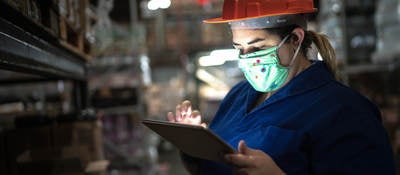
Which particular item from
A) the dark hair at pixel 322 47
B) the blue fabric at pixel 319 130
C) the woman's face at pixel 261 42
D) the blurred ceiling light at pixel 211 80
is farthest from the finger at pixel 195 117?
the blurred ceiling light at pixel 211 80

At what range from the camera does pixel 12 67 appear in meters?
1.96

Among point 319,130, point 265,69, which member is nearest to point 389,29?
point 265,69

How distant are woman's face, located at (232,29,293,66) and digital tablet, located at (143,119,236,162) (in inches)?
21.1

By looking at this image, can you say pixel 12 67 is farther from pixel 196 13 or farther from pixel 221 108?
pixel 196 13

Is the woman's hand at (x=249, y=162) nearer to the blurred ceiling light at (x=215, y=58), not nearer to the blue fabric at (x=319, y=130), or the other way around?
the blue fabric at (x=319, y=130)

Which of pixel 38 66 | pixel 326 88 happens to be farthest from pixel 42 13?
pixel 326 88

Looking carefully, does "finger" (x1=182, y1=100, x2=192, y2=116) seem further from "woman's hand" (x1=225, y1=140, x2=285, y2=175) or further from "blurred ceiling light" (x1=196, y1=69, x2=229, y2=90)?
"blurred ceiling light" (x1=196, y1=69, x2=229, y2=90)

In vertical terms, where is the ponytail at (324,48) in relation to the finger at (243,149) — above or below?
above

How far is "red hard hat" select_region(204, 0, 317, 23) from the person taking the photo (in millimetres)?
2098

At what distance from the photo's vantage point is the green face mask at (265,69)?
6.95 feet

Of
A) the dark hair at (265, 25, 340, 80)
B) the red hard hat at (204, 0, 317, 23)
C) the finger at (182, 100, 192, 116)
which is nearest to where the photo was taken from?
the red hard hat at (204, 0, 317, 23)

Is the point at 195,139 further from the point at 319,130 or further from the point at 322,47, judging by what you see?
the point at 322,47

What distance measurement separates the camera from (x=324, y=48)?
2225mm

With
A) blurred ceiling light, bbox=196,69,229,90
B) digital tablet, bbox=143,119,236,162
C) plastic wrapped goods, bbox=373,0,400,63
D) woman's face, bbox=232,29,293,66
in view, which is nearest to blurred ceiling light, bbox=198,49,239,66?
blurred ceiling light, bbox=196,69,229,90
